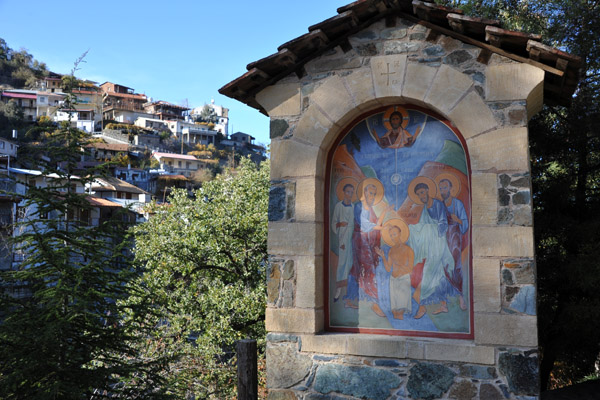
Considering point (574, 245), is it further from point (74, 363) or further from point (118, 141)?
point (118, 141)

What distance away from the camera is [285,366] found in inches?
184

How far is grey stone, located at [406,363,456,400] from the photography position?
4.16 meters

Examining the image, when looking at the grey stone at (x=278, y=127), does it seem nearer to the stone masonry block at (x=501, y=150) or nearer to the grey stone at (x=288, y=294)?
the grey stone at (x=288, y=294)

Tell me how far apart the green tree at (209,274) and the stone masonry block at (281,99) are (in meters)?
5.84

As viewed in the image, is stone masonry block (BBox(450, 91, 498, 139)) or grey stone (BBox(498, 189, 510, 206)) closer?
grey stone (BBox(498, 189, 510, 206))

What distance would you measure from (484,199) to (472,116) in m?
0.72

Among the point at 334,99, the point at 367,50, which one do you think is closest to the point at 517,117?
the point at 367,50

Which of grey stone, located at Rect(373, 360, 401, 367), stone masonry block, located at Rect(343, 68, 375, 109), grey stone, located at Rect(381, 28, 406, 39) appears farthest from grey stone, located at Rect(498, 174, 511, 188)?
grey stone, located at Rect(373, 360, 401, 367)

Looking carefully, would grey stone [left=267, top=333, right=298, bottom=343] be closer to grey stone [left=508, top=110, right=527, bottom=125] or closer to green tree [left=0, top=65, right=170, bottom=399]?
green tree [left=0, top=65, right=170, bottom=399]

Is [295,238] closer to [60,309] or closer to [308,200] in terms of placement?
[308,200]

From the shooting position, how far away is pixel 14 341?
4168 mm

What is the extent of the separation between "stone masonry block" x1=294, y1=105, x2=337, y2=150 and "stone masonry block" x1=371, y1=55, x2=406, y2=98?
1.85 feet

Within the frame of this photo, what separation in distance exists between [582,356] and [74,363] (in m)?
6.84

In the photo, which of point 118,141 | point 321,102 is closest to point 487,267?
point 321,102
